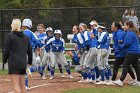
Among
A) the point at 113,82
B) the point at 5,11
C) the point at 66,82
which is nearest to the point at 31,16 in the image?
the point at 5,11

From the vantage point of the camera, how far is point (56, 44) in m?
16.6

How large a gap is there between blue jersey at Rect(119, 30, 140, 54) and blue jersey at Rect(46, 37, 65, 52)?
2844mm

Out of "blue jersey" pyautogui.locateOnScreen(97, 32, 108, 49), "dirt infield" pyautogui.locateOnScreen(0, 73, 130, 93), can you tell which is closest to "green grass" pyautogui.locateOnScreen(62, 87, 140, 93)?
"dirt infield" pyautogui.locateOnScreen(0, 73, 130, 93)

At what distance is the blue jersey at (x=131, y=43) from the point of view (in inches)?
561

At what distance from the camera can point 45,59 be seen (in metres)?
17.2

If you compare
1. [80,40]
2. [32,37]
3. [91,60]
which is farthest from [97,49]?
[32,37]

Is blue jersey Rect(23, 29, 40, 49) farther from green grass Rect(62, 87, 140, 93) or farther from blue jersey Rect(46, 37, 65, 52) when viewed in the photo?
green grass Rect(62, 87, 140, 93)

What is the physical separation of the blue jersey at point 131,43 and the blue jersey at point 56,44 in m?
2.84

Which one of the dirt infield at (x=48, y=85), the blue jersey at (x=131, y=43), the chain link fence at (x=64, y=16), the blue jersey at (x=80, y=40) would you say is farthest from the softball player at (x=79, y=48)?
the chain link fence at (x=64, y=16)

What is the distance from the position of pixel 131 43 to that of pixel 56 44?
10.8ft

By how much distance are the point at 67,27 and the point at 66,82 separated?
7539 millimetres

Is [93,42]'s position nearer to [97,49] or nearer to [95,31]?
[97,49]

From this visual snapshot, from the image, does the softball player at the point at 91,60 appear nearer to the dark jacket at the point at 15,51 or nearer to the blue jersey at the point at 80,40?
the blue jersey at the point at 80,40

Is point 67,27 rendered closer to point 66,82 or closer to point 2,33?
point 2,33
